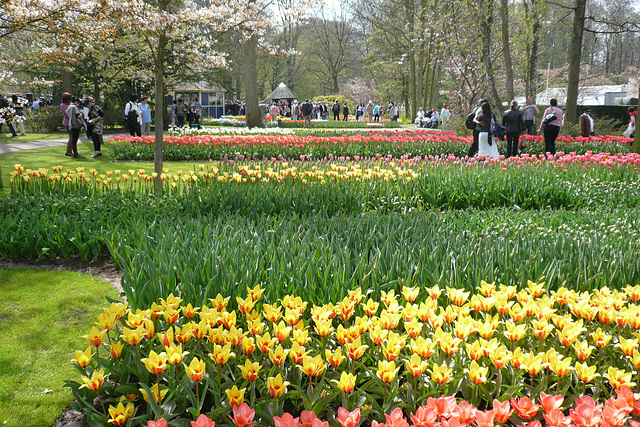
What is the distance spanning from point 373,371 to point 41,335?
2.30m

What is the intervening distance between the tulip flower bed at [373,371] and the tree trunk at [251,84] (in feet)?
67.2

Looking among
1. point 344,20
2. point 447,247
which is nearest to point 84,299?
point 447,247

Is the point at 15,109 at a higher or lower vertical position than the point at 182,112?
lower

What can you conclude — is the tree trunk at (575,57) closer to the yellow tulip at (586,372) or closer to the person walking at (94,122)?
the person walking at (94,122)

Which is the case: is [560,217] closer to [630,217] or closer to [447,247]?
[630,217]

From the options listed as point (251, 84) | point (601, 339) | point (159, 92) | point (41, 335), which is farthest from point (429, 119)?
point (601, 339)

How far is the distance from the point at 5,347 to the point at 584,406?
3044mm

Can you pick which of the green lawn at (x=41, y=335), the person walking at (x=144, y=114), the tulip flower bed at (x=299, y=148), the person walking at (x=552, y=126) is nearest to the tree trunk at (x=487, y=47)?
the tulip flower bed at (x=299, y=148)

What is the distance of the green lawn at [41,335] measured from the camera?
2.44 m

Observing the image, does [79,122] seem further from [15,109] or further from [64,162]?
[15,109]

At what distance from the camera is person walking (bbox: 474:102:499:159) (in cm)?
1030

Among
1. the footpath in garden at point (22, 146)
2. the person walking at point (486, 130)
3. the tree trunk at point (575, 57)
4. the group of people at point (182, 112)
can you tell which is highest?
the tree trunk at point (575, 57)

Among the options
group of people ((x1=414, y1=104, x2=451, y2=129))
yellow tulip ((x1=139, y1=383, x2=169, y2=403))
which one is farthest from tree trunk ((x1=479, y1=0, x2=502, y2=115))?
yellow tulip ((x1=139, y1=383, x2=169, y2=403))

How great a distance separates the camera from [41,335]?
3176 millimetres
